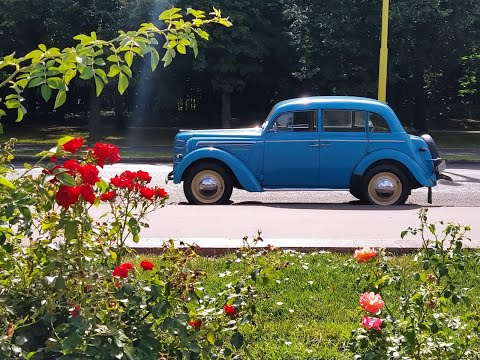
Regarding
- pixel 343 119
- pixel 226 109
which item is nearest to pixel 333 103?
pixel 343 119

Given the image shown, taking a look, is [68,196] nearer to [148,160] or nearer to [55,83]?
[55,83]

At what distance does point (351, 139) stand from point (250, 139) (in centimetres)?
153

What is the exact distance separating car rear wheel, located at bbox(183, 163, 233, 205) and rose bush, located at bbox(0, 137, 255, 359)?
24.3ft

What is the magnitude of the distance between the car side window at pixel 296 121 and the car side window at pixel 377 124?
0.85 meters

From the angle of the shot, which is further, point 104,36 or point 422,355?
point 104,36

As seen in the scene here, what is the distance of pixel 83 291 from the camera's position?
292 centimetres

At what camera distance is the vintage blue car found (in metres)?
10.9

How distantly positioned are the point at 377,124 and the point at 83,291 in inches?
347

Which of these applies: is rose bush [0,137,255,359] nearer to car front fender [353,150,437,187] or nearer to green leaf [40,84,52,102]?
green leaf [40,84,52,102]

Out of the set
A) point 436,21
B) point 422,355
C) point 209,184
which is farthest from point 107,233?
point 436,21

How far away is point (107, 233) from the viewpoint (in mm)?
3609

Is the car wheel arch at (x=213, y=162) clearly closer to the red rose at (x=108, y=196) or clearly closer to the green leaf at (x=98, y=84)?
the red rose at (x=108, y=196)

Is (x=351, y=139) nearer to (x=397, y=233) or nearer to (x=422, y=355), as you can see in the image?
(x=397, y=233)

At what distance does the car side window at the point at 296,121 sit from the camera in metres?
11.1
